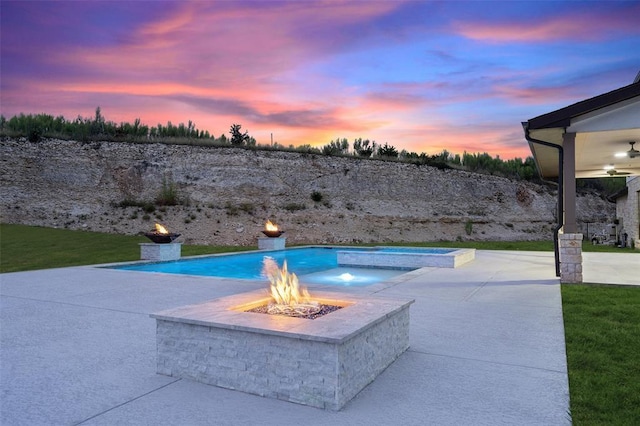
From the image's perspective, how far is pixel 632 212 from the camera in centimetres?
2128

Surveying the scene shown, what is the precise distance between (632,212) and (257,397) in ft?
78.4

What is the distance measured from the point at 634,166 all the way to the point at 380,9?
36.1 ft

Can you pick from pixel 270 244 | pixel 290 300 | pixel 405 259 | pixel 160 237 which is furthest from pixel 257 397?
pixel 270 244

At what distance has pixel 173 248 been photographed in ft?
50.6

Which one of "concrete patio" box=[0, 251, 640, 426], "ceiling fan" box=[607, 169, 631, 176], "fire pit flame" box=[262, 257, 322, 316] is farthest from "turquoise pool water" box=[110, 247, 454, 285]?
"ceiling fan" box=[607, 169, 631, 176]

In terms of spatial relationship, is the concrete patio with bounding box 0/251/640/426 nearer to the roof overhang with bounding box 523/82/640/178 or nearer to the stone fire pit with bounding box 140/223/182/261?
the roof overhang with bounding box 523/82/640/178

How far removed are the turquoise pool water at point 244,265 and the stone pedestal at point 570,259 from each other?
4.64 m

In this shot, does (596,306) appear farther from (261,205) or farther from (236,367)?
(261,205)

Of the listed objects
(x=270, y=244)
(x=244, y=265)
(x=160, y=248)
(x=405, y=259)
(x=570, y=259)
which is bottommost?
(x=244, y=265)

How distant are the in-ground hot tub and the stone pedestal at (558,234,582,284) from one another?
11.1ft

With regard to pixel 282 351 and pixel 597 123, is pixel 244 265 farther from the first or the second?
pixel 282 351

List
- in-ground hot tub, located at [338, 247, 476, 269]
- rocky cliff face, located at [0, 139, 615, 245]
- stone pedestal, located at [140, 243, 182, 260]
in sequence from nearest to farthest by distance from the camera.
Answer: in-ground hot tub, located at [338, 247, 476, 269]
stone pedestal, located at [140, 243, 182, 260]
rocky cliff face, located at [0, 139, 615, 245]

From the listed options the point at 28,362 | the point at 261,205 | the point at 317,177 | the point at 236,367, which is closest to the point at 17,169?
the point at 261,205

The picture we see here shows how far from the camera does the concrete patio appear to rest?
3.31m
